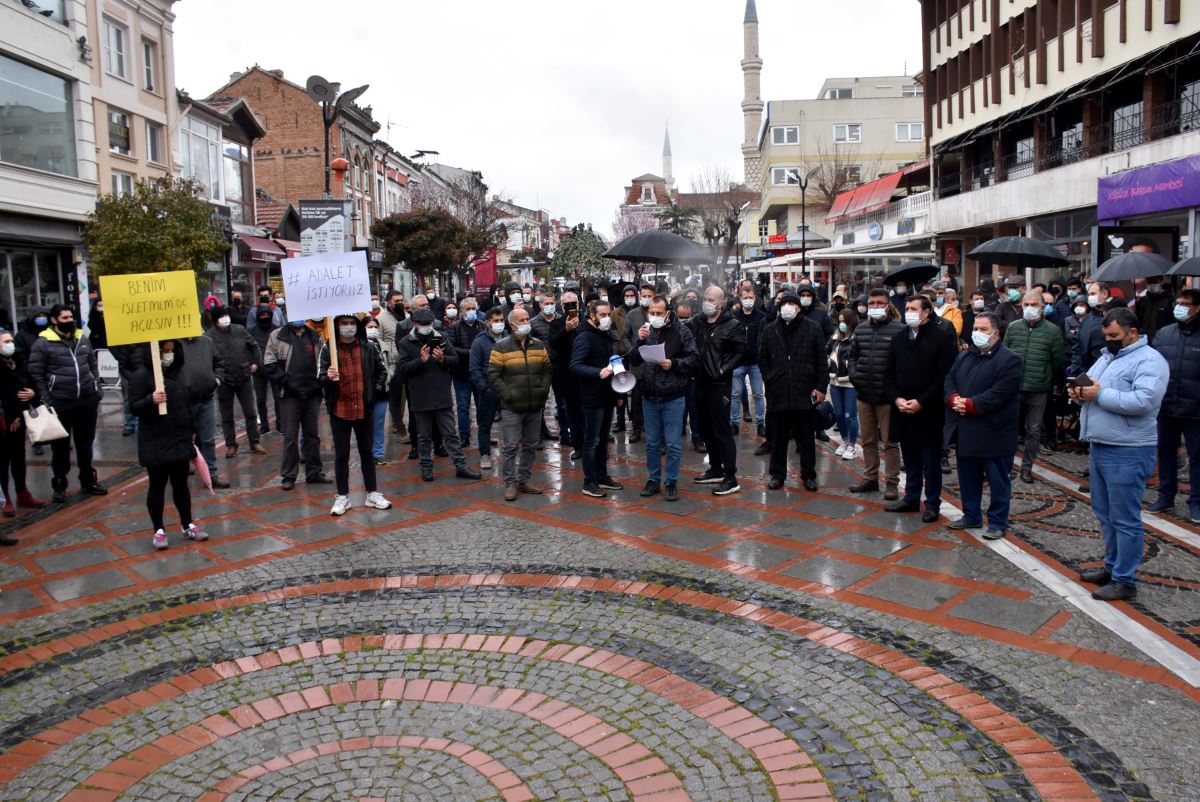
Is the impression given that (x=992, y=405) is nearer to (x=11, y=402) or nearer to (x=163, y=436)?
(x=163, y=436)

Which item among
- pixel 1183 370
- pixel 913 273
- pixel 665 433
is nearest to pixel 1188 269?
pixel 913 273

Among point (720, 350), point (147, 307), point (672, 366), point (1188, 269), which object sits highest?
point (1188, 269)

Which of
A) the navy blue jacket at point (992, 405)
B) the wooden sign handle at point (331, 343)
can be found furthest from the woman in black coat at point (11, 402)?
the navy blue jacket at point (992, 405)

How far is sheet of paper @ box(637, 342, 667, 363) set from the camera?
8312 millimetres

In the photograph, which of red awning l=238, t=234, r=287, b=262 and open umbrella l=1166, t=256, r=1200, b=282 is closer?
open umbrella l=1166, t=256, r=1200, b=282

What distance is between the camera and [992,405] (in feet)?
22.5

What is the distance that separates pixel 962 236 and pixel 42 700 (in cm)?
3430

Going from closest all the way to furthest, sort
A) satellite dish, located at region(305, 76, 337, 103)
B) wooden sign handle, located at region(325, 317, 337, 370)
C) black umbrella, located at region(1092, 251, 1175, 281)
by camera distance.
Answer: wooden sign handle, located at region(325, 317, 337, 370)
black umbrella, located at region(1092, 251, 1175, 281)
satellite dish, located at region(305, 76, 337, 103)

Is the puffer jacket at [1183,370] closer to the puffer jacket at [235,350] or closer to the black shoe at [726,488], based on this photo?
the black shoe at [726,488]

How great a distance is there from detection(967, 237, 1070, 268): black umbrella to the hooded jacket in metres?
10.8

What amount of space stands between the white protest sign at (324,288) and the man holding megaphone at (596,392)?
2.08 metres

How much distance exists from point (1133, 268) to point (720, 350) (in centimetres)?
594

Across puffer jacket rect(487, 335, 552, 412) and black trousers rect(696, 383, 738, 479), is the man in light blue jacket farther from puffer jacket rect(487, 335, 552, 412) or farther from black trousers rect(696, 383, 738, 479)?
puffer jacket rect(487, 335, 552, 412)

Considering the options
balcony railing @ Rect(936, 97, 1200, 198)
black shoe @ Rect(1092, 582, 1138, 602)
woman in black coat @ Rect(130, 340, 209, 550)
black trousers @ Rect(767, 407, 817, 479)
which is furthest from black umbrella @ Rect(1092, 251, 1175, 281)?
woman in black coat @ Rect(130, 340, 209, 550)
